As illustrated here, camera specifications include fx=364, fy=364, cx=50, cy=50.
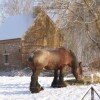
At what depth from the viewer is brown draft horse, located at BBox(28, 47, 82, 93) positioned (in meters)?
16.8

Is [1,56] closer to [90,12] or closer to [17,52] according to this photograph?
[17,52]

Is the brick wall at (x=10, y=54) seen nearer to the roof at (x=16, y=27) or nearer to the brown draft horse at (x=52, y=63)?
the roof at (x=16, y=27)

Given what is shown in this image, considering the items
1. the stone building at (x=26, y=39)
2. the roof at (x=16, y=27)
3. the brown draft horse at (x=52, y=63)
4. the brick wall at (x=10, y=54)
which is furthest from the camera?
the roof at (x=16, y=27)

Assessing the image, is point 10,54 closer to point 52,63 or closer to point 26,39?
point 26,39

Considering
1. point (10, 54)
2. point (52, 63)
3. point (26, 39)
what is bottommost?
point (10, 54)

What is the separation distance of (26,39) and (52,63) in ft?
100

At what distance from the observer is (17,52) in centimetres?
4881

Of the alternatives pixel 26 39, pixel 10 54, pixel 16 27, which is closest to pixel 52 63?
pixel 26 39

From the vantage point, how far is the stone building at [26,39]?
154ft

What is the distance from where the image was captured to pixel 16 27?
50.6m

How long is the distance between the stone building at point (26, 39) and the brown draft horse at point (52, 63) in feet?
87.3

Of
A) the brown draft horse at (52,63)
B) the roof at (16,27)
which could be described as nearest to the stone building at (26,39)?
the roof at (16,27)

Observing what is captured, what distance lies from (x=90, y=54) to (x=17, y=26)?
59.7ft

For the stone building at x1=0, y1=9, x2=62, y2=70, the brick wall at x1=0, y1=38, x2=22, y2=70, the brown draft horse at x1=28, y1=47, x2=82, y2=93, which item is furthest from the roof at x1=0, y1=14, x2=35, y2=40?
the brown draft horse at x1=28, y1=47, x2=82, y2=93
